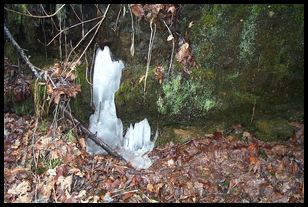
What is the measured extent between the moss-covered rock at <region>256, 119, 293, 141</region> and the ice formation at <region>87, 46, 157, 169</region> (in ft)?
5.79

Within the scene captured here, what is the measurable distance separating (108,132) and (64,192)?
132 centimetres

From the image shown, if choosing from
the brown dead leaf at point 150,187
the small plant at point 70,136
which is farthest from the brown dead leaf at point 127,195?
the small plant at point 70,136

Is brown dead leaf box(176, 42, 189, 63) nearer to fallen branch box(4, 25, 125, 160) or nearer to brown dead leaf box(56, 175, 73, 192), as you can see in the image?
fallen branch box(4, 25, 125, 160)

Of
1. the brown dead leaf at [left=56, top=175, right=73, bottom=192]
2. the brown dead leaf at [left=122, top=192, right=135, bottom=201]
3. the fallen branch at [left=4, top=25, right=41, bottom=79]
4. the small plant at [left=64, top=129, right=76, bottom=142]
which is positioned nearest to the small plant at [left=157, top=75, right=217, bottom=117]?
the brown dead leaf at [left=122, top=192, right=135, bottom=201]

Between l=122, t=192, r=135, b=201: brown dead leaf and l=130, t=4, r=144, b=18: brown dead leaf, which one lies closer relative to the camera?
l=122, t=192, r=135, b=201: brown dead leaf

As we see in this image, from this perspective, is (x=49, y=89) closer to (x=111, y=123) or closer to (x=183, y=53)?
(x=111, y=123)

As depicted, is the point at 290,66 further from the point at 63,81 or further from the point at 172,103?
the point at 63,81

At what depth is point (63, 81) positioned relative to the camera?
18.5 ft

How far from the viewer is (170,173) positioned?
5.08 m

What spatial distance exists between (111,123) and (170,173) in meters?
1.39

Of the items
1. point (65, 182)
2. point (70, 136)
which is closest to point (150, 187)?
point (65, 182)

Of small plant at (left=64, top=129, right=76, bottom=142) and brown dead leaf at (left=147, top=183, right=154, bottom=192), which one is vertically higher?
small plant at (left=64, top=129, right=76, bottom=142)

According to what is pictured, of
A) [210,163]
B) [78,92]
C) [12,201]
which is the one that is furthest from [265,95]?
[12,201]

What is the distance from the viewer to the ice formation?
5.59m
